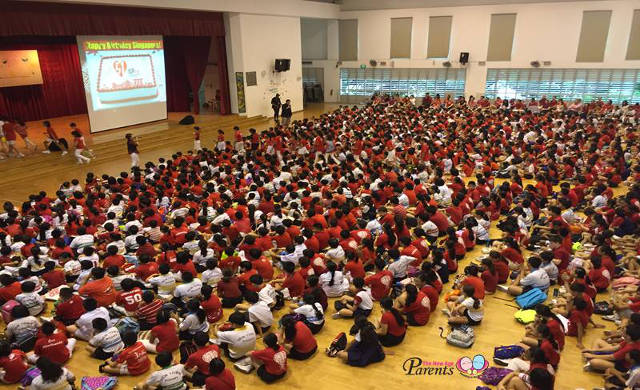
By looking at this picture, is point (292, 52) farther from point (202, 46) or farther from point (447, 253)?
point (447, 253)

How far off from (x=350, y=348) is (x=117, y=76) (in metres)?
14.3

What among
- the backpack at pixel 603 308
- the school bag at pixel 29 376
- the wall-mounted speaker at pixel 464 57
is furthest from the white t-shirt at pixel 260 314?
the wall-mounted speaker at pixel 464 57

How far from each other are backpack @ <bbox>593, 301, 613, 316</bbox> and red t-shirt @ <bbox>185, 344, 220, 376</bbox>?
479 centimetres

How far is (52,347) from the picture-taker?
4676 millimetres

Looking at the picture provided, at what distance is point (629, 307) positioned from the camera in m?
4.83

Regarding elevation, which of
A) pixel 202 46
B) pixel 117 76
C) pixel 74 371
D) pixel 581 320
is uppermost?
pixel 202 46

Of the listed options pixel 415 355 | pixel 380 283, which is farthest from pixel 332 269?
pixel 415 355

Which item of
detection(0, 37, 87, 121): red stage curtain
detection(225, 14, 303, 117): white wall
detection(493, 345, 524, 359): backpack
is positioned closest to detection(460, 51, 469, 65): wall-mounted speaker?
detection(225, 14, 303, 117): white wall

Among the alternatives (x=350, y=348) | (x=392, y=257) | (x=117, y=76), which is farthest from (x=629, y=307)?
(x=117, y=76)

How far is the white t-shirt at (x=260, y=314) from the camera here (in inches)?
198

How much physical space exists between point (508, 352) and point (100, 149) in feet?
42.4

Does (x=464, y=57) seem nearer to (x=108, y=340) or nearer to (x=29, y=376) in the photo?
(x=108, y=340)

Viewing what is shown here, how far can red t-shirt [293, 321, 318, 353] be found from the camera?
471 cm

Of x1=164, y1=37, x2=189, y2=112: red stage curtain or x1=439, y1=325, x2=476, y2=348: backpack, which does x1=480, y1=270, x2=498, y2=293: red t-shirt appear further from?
x1=164, y1=37, x2=189, y2=112: red stage curtain
